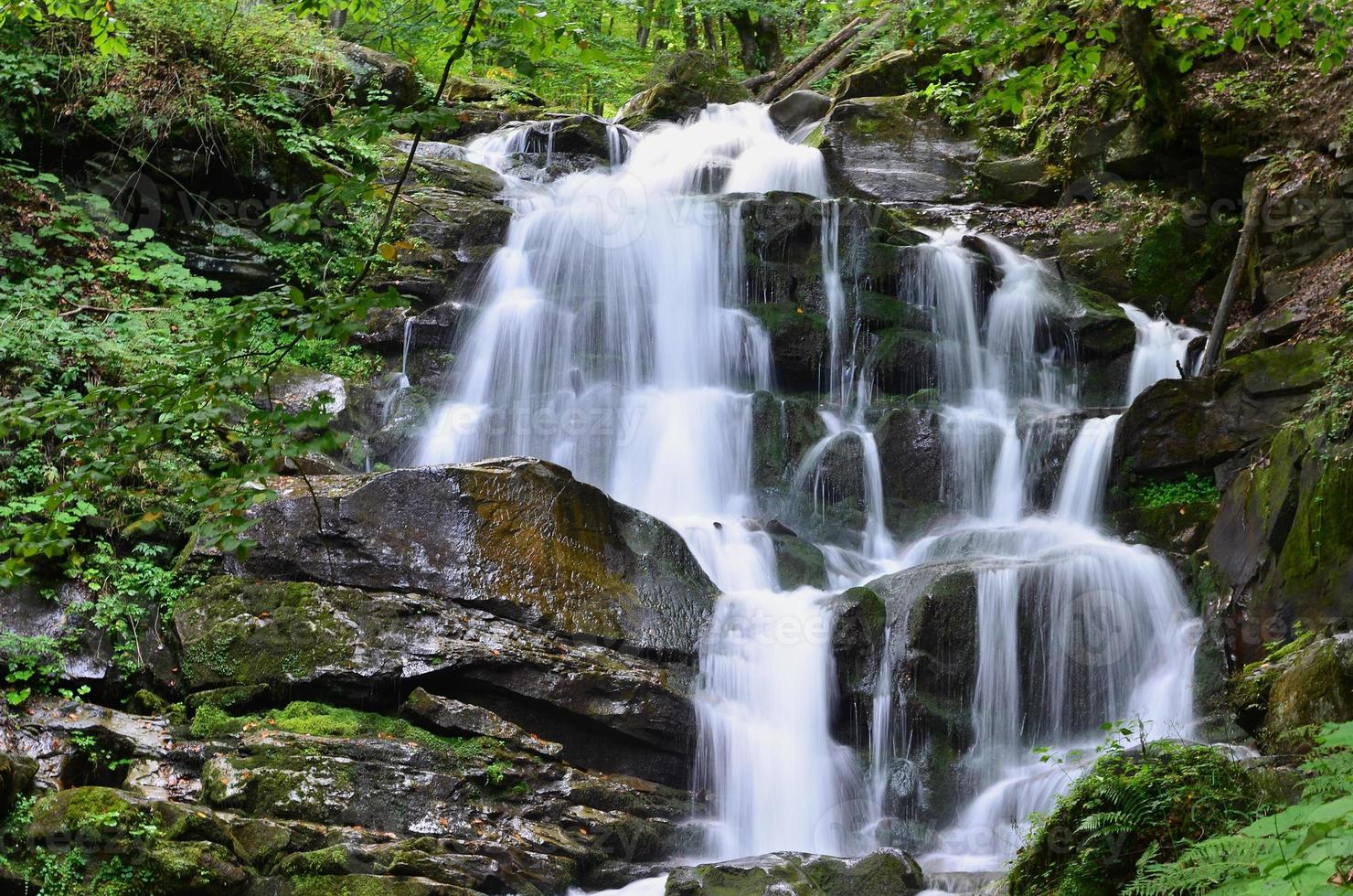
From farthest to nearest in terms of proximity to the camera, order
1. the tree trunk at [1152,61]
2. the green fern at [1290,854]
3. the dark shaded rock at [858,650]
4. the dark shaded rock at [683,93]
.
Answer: the dark shaded rock at [683,93] < the tree trunk at [1152,61] < the dark shaded rock at [858,650] < the green fern at [1290,854]

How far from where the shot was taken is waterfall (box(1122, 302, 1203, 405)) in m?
10.9

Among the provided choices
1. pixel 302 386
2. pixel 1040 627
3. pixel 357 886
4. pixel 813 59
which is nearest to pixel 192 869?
pixel 357 886

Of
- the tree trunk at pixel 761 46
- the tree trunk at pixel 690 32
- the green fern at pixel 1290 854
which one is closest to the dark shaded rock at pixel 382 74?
the tree trunk at pixel 761 46

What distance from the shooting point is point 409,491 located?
7.39 m

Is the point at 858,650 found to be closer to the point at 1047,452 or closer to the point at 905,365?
the point at 1047,452

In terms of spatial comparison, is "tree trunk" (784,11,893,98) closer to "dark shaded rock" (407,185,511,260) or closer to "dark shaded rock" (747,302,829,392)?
"dark shaded rock" (407,185,511,260)

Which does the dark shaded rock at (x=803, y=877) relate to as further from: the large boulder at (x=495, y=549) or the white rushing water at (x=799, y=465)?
the large boulder at (x=495, y=549)

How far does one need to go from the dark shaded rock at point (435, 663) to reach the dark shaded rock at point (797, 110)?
39.0 ft

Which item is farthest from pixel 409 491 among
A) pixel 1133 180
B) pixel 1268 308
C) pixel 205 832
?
pixel 1133 180

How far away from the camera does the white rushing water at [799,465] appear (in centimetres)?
723

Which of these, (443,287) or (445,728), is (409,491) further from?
(443,287)

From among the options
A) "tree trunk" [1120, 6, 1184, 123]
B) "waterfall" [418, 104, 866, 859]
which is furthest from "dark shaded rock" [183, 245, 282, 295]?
"tree trunk" [1120, 6, 1184, 123]

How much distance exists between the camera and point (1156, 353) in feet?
36.3

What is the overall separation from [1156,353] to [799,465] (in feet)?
13.5
